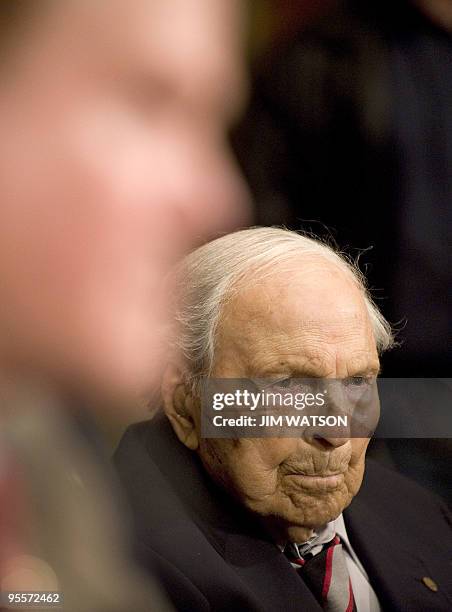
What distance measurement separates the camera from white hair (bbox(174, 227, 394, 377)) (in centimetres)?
154

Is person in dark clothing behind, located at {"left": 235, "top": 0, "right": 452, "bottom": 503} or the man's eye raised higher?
person in dark clothing behind, located at {"left": 235, "top": 0, "right": 452, "bottom": 503}

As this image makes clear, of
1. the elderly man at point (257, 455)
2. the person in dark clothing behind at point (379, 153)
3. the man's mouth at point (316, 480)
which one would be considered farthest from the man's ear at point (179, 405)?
the person in dark clothing behind at point (379, 153)

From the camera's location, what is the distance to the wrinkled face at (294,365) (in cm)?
152

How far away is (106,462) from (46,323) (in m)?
0.26

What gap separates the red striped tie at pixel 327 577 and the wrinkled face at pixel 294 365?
5cm

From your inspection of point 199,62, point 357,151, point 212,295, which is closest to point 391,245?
point 357,151

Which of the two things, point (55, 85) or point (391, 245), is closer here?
point (55, 85)

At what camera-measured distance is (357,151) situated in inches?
63.8

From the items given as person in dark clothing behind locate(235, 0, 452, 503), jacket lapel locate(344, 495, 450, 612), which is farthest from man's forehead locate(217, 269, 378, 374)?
jacket lapel locate(344, 495, 450, 612)

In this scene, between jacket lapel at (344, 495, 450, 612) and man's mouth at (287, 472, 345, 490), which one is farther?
jacket lapel at (344, 495, 450, 612)

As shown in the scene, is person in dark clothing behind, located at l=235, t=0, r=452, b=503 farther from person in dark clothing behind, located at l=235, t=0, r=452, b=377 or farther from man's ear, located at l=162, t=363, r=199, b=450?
man's ear, located at l=162, t=363, r=199, b=450

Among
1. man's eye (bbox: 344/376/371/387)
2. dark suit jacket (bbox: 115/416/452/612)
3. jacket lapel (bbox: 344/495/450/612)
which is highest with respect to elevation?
man's eye (bbox: 344/376/371/387)

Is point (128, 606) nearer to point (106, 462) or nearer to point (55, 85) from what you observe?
point (106, 462)

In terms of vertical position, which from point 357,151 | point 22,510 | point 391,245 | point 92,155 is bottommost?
point 22,510
